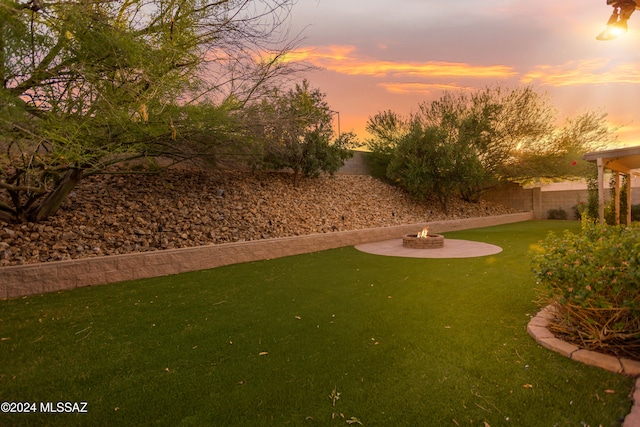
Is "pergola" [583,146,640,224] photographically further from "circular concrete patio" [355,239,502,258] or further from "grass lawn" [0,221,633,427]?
"grass lawn" [0,221,633,427]

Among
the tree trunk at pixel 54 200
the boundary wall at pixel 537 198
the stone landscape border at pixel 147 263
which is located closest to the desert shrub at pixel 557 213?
the boundary wall at pixel 537 198

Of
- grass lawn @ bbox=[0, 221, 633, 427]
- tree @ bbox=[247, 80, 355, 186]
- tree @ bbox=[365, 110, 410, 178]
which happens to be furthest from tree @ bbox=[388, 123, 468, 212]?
grass lawn @ bbox=[0, 221, 633, 427]

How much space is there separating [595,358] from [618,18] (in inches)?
153

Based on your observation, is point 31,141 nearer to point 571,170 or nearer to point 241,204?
point 241,204

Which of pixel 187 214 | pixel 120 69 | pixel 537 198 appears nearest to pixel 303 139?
pixel 187 214

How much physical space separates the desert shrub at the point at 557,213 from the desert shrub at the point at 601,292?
609 inches

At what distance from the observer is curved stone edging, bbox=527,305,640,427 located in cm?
197

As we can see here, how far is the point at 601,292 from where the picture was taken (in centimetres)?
271

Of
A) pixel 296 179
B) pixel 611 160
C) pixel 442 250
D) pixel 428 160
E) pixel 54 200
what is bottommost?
pixel 442 250

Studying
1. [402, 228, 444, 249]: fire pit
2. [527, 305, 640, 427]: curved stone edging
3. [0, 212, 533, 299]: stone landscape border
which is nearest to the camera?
[527, 305, 640, 427]: curved stone edging

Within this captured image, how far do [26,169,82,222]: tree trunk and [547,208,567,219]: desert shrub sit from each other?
60.0 feet

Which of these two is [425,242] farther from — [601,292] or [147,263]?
[147,263]

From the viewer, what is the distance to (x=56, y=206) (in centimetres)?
620

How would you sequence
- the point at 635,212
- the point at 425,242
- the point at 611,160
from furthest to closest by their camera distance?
1. the point at 635,212
2. the point at 425,242
3. the point at 611,160
